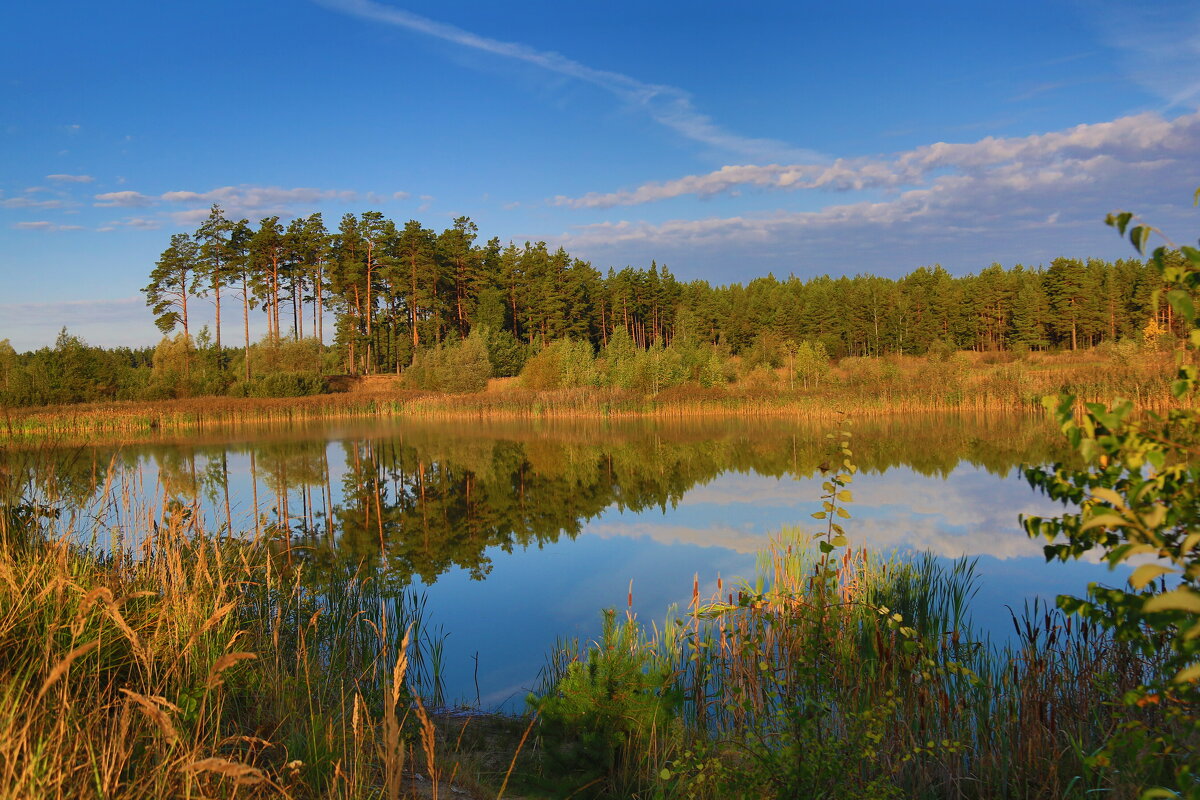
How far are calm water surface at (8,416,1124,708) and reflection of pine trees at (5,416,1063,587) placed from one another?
0.24 feet

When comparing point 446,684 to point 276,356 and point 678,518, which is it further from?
point 276,356

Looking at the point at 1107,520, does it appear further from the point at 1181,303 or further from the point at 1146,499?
the point at 1181,303

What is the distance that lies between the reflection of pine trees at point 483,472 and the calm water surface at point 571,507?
74 millimetres

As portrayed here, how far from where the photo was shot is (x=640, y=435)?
2614cm

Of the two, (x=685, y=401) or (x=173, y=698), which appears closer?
(x=173, y=698)

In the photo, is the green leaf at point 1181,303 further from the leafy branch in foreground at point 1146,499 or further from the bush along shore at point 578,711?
the bush along shore at point 578,711

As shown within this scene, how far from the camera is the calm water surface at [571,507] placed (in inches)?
317

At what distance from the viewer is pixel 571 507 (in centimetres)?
1440

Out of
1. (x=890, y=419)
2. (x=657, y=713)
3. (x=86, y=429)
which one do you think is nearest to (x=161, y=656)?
(x=657, y=713)

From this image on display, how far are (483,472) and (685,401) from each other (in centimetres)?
1639

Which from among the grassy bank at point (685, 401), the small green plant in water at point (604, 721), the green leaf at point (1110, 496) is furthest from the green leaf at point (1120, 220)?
the grassy bank at point (685, 401)

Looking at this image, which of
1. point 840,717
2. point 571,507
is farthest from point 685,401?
point 840,717

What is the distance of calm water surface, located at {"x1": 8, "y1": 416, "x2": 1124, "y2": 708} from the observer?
8.06 metres

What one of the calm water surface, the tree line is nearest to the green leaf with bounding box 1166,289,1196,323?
the calm water surface
